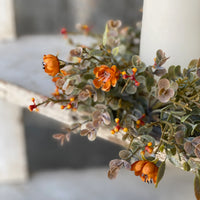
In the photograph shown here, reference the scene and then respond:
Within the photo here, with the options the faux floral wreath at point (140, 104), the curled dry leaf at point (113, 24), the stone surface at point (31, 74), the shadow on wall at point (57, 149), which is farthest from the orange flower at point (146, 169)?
the shadow on wall at point (57, 149)

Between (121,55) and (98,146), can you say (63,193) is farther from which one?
(121,55)

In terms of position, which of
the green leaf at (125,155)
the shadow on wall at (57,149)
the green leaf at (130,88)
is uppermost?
the green leaf at (130,88)

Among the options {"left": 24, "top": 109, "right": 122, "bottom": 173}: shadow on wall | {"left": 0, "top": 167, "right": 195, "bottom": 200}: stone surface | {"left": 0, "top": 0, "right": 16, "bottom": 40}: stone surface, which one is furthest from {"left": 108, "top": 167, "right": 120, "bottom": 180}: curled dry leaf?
{"left": 24, "top": 109, "right": 122, "bottom": 173}: shadow on wall

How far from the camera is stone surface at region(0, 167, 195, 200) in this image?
917 mm

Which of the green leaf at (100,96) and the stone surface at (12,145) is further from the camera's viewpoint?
the stone surface at (12,145)

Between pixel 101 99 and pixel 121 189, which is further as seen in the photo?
pixel 121 189

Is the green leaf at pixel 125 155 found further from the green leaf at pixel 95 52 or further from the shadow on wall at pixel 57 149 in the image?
the shadow on wall at pixel 57 149

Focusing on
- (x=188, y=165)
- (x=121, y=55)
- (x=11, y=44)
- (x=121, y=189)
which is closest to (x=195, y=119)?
(x=188, y=165)

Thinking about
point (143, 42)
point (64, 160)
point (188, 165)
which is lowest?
point (64, 160)

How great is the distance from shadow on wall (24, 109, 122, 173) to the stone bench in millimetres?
291

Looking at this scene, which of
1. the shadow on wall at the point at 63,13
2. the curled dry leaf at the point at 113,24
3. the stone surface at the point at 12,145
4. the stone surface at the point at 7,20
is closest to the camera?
the curled dry leaf at the point at 113,24

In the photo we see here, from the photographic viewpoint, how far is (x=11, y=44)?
713mm

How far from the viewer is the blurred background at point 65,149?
982 mm

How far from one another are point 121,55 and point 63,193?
0.64 m
